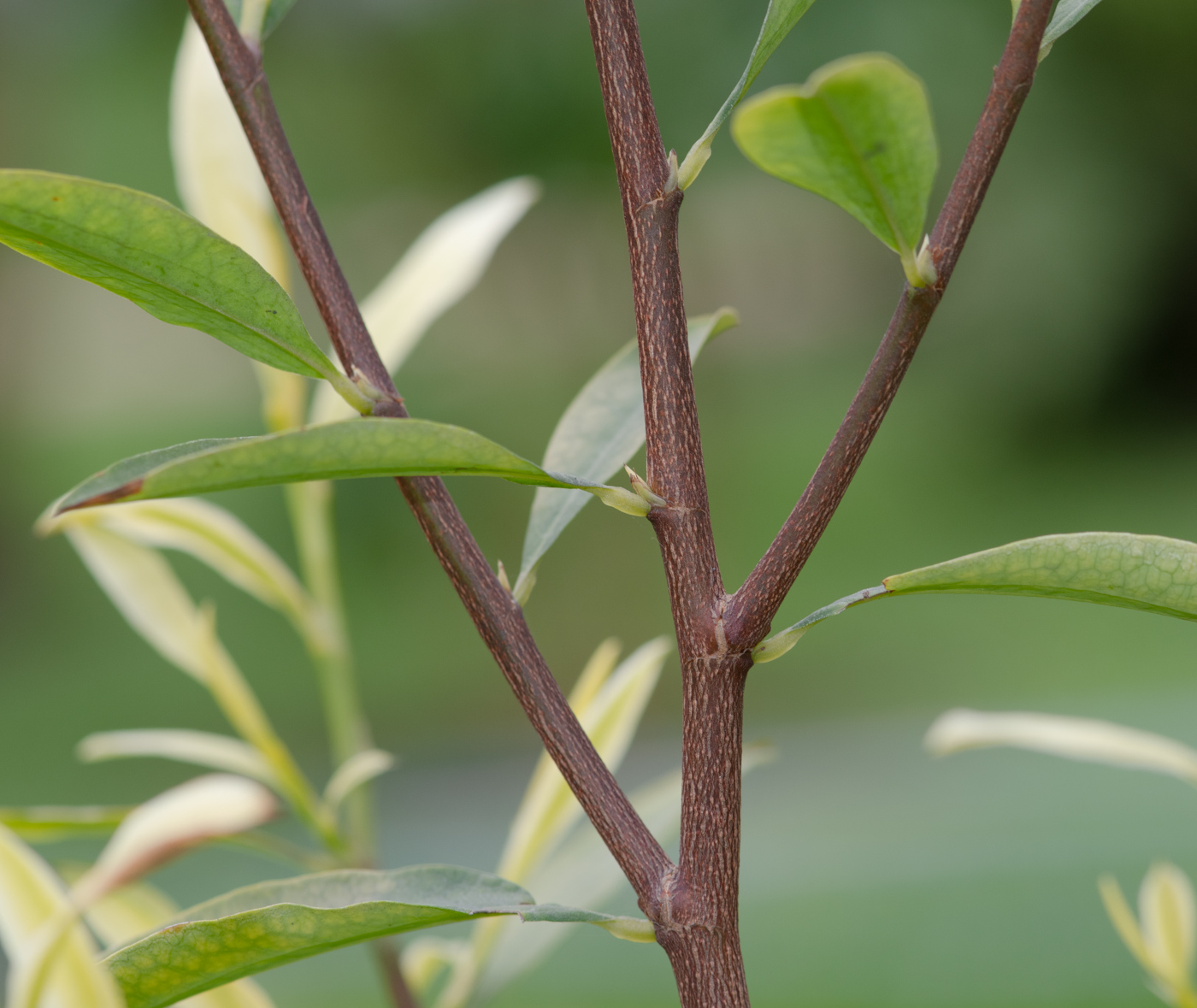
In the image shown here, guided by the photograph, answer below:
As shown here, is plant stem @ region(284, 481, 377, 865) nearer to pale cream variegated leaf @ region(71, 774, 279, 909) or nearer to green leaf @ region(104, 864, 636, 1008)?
pale cream variegated leaf @ region(71, 774, 279, 909)

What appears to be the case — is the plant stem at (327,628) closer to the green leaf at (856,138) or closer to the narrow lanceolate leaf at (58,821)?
the narrow lanceolate leaf at (58,821)

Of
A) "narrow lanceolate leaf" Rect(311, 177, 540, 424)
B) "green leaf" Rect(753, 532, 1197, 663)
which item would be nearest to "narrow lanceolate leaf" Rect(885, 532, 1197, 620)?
"green leaf" Rect(753, 532, 1197, 663)

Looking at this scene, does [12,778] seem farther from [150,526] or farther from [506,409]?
[150,526]

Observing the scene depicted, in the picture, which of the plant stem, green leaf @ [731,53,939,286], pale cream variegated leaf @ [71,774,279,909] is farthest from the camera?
the plant stem

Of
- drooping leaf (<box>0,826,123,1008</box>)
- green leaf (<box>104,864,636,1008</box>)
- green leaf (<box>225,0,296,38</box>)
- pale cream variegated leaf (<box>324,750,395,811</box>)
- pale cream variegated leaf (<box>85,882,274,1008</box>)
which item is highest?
green leaf (<box>225,0,296,38</box>)

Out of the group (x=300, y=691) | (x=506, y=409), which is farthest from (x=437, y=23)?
(x=300, y=691)

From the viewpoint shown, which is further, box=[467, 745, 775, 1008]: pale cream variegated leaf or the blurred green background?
the blurred green background

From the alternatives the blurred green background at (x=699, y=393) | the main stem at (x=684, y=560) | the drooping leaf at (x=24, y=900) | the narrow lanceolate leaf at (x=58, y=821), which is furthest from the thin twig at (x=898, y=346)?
the blurred green background at (x=699, y=393)
